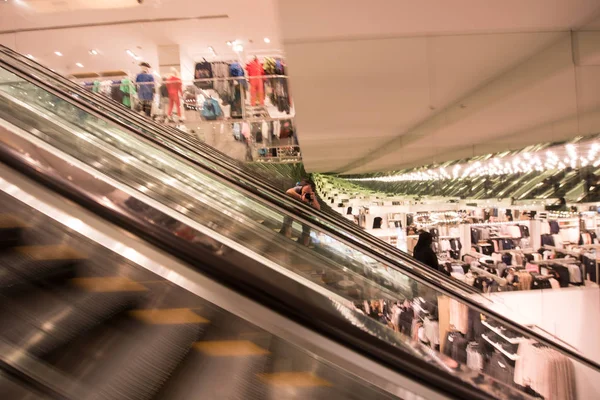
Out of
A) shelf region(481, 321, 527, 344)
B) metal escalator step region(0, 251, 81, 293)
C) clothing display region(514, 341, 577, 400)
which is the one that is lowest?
clothing display region(514, 341, 577, 400)

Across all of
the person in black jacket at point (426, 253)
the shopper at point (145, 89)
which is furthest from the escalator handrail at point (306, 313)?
the shopper at point (145, 89)

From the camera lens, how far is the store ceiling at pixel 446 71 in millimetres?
3789

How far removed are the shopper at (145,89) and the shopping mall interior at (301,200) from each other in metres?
0.08

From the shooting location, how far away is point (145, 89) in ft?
20.7

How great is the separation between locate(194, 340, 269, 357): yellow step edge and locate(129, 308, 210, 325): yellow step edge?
90 mm

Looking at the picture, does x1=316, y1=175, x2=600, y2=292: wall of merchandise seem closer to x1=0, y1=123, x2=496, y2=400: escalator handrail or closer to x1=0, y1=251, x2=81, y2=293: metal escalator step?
x1=0, y1=123, x2=496, y2=400: escalator handrail

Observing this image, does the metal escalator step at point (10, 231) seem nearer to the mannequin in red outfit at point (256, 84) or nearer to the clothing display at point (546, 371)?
the clothing display at point (546, 371)

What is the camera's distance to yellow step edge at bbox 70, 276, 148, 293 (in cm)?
124

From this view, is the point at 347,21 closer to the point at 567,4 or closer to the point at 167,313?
the point at 567,4

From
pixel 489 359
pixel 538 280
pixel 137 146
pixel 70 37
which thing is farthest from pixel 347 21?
pixel 70 37

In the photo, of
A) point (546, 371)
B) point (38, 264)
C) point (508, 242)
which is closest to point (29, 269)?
point (38, 264)

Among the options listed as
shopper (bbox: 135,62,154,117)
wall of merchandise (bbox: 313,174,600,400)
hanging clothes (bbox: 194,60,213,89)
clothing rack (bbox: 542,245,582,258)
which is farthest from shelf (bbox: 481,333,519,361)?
shopper (bbox: 135,62,154,117)

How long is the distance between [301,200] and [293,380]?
10.6ft

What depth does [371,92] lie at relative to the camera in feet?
17.6
